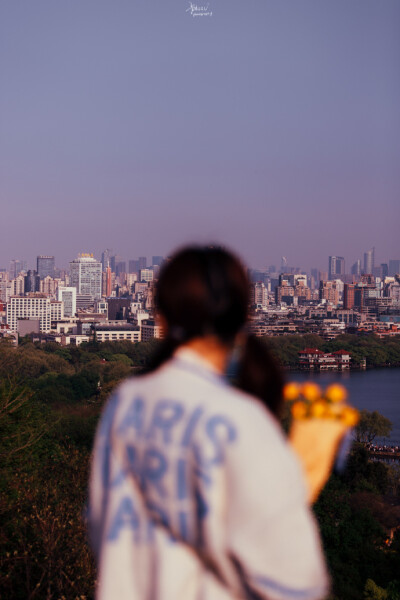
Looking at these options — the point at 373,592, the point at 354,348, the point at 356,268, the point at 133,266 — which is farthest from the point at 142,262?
the point at 373,592

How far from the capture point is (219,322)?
18.1 inches

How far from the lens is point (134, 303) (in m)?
46.3

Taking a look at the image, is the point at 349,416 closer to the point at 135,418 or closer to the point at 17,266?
the point at 135,418

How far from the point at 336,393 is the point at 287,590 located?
0.12 meters

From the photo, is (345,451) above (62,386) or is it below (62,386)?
above

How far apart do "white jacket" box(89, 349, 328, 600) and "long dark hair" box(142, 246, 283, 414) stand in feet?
0.07

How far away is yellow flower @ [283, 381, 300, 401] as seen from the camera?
18.7 inches

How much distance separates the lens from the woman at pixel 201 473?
429mm

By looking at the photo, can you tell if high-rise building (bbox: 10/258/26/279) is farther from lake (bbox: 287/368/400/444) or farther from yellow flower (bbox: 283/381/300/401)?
yellow flower (bbox: 283/381/300/401)

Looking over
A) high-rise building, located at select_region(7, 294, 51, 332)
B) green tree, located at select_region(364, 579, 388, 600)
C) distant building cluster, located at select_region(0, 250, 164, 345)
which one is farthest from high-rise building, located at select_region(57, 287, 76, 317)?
green tree, located at select_region(364, 579, 388, 600)

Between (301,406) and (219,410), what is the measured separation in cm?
6

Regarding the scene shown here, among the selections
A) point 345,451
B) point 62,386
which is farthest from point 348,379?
point 345,451

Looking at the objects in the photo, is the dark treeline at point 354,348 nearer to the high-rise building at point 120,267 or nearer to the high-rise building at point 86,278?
the high-rise building at point 86,278

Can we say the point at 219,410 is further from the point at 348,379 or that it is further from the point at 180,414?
the point at 348,379
